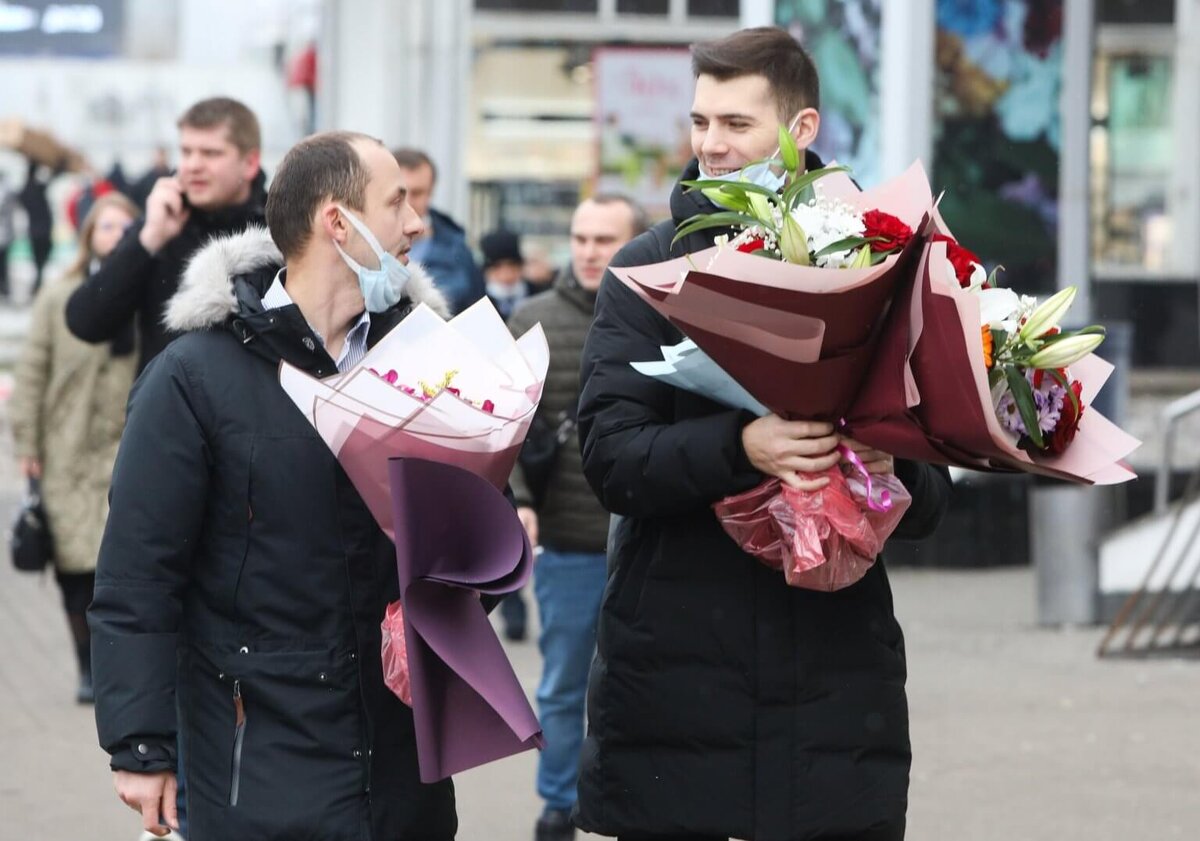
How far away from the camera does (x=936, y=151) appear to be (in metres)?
11.5

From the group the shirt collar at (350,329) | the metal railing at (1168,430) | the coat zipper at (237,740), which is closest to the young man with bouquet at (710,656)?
the shirt collar at (350,329)

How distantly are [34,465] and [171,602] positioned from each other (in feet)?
16.0

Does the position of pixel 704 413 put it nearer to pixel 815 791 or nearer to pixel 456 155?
pixel 815 791

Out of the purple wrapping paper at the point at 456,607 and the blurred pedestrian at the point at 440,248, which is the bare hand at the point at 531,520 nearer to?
the blurred pedestrian at the point at 440,248

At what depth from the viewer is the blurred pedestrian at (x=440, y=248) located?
27.1ft

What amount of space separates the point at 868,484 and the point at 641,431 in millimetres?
415

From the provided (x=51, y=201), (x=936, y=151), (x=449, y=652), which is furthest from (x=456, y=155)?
(x=449, y=652)

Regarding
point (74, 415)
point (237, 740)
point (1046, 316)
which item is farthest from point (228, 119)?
point (1046, 316)

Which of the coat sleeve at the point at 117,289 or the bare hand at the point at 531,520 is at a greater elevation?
the coat sleeve at the point at 117,289

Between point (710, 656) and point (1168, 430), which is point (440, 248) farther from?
point (710, 656)

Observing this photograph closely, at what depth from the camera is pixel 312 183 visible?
3832 millimetres

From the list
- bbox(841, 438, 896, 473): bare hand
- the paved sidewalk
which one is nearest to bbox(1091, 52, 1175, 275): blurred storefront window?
the paved sidewalk

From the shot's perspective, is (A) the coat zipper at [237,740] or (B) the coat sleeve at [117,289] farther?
(B) the coat sleeve at [117,289]

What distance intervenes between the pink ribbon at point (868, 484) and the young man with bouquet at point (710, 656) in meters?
0.04
